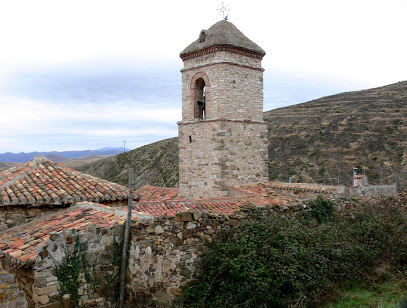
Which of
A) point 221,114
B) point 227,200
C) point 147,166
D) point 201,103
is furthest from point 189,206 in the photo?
point 147,166

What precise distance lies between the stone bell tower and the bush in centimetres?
574

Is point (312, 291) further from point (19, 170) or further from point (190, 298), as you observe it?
point (19, 170)

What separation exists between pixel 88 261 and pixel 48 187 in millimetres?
3851

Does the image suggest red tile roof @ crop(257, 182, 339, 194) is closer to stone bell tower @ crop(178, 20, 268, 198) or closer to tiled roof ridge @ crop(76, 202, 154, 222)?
stone bell tower @ crop(178, 20, 268, 198)

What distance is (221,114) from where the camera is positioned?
44.7 feet

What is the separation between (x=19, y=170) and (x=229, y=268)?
7303 millimetres

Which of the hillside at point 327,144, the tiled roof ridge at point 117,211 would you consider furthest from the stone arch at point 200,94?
Result: the hillside at point 327,144

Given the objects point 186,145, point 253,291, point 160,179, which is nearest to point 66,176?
point 186,145

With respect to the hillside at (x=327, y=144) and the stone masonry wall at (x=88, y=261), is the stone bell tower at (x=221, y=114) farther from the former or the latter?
the hillside at (x=327, y=144)

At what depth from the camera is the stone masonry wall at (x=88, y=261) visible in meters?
5.95

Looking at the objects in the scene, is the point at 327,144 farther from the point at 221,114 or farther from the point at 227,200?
the point at 227,200

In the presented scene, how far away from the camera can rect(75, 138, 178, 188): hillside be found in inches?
1674

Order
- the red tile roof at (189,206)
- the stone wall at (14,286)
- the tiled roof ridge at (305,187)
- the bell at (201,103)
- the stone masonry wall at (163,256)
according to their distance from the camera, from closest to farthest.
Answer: the stone wall at (14,286)
the stone masonry wall at (163,256)
the red tile roof at (189,206)
the tiled roof ridge at (305,187)
the bell at (201,103)

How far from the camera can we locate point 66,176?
1038 cm
